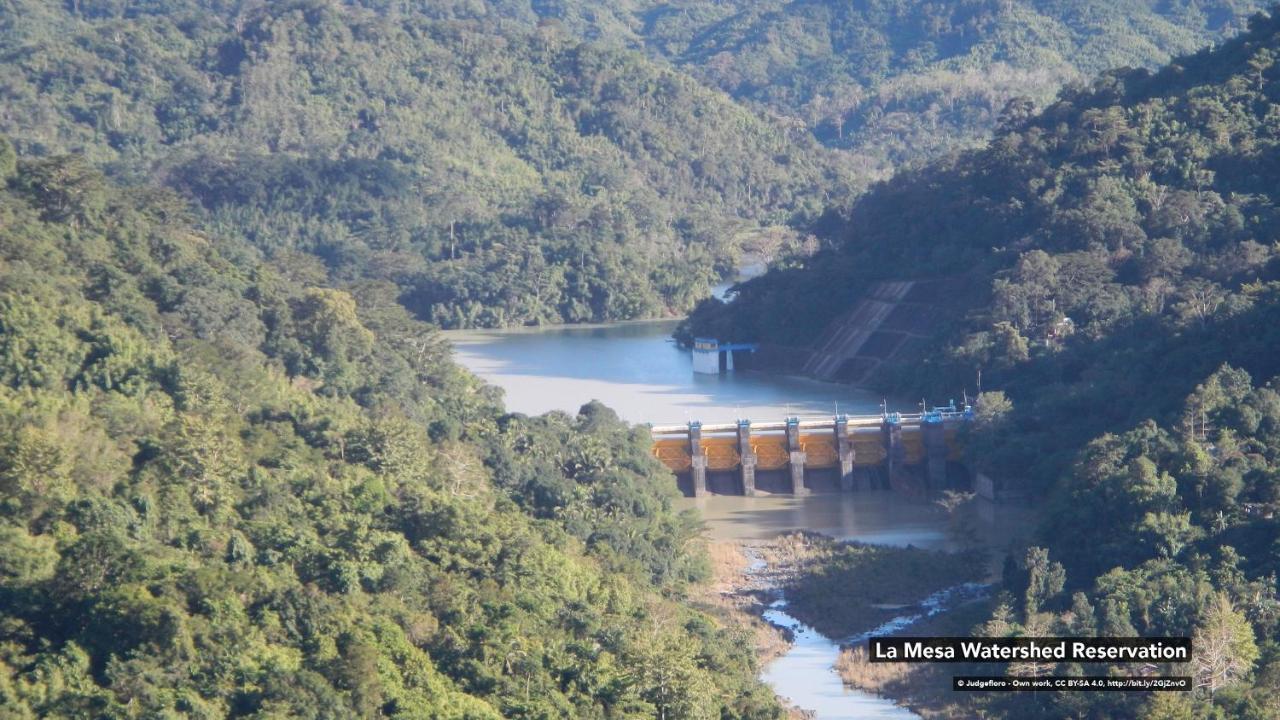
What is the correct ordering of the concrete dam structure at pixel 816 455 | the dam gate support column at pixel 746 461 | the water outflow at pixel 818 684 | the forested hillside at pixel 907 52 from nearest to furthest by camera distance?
the water outflow at pixel 818 684 < the dam gate support column at pixel 746 461 < the concrete dam structure at pixel 816 455 < the forested hillside at pixel 907 52

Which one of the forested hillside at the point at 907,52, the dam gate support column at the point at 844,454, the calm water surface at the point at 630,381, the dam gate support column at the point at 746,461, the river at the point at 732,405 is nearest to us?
the river at the point at 732,405

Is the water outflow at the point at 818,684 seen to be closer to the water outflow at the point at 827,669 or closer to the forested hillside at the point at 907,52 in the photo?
the water outflow at the point at 827,669

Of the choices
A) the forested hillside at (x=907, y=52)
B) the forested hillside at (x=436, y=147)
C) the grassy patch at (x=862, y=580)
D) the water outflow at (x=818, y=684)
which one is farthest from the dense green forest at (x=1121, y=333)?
the forested hillside at (x=907, y=52)

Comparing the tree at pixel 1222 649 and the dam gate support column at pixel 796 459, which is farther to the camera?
the dam gate support column at pixel 796 459

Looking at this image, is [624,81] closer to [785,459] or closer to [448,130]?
[448,130]

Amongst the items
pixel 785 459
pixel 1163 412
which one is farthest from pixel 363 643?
pixel 785 459

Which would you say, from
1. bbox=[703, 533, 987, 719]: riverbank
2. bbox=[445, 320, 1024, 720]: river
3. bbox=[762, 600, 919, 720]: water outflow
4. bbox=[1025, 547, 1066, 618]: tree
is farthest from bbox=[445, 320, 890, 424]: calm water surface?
bbox=[1025, 547, 1066, 618]: tree
